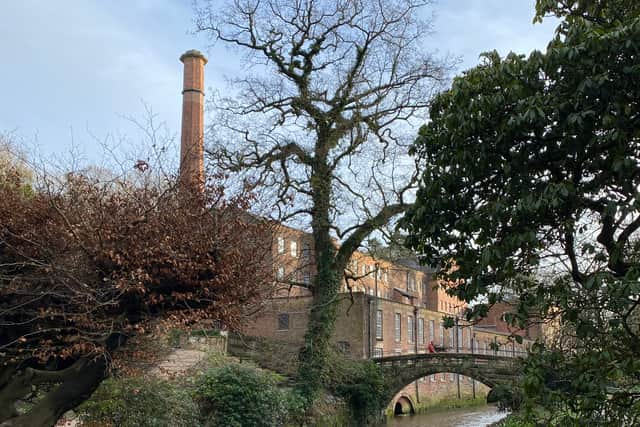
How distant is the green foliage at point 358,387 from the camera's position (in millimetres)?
24562

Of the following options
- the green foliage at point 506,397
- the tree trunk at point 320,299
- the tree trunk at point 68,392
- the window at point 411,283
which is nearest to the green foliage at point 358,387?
the tree trunk at point 320,299

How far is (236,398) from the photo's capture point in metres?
17.0

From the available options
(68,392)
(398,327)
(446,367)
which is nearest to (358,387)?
(446,367)

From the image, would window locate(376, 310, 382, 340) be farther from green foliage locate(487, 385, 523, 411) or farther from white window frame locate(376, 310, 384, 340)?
green foliage locate(487, 385, 523, 411)

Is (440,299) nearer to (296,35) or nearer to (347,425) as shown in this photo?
(347,425)

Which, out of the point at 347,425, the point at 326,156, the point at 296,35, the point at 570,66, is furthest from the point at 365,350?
the point at 570,66

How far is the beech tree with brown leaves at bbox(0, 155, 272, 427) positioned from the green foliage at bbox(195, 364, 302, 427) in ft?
31.4

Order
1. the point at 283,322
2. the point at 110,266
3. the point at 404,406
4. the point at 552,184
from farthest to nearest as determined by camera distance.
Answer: the point at 404,406
the point at 283,322
the point at 110,266
the point at 552,184

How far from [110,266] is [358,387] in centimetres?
1979

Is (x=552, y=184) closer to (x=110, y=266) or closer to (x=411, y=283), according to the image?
(x=110, y=266)

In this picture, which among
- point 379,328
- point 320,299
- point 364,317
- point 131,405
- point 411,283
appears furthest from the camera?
point 411,283

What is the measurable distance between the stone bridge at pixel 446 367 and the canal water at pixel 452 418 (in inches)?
141

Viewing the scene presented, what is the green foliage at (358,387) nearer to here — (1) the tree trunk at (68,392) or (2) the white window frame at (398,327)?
(2) the white window frame at (398,327)

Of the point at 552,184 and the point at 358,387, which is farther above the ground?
the point at 552,184
